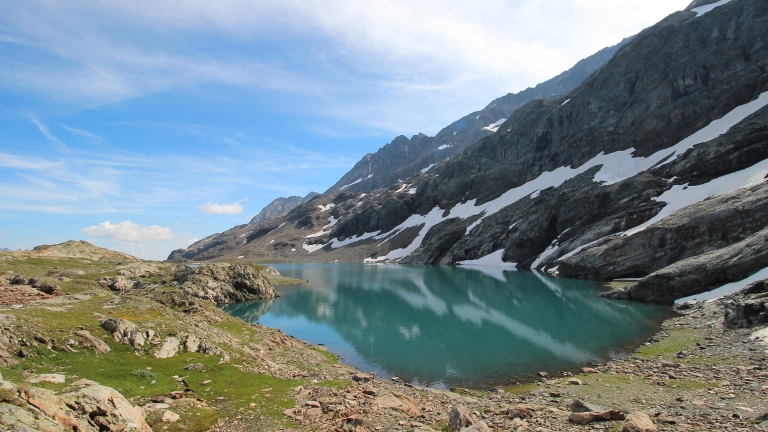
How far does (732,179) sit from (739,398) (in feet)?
247

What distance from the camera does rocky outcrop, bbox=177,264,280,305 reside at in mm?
61906

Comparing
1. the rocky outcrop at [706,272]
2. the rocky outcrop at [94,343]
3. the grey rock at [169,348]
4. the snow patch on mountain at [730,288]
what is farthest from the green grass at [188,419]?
the rocky outcrop at [706,272]

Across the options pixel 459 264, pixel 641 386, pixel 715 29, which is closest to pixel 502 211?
pixel 459 264

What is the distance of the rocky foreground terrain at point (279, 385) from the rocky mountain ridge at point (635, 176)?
2804 cm

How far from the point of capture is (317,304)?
64.2 metres

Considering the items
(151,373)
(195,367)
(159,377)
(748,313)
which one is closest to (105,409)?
(159,377)

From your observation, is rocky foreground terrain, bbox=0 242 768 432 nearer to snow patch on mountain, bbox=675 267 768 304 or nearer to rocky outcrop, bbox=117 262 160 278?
snow patch on mountain, bbox=675 267 768 304

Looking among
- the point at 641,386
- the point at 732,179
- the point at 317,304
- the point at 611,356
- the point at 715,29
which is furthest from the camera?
the point at 715,29

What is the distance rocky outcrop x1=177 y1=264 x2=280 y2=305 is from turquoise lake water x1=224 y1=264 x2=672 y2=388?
3930 millimetres

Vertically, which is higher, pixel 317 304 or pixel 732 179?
pixel 732 179

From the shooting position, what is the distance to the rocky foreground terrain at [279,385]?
12.8 metres

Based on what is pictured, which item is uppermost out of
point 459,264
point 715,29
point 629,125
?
point 715,29

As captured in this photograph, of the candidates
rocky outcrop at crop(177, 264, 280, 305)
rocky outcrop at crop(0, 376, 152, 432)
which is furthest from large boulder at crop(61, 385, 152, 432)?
rocky outcrop at crop(177, 264, 280, 305)

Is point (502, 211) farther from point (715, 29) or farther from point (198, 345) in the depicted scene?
point (198, 345)
